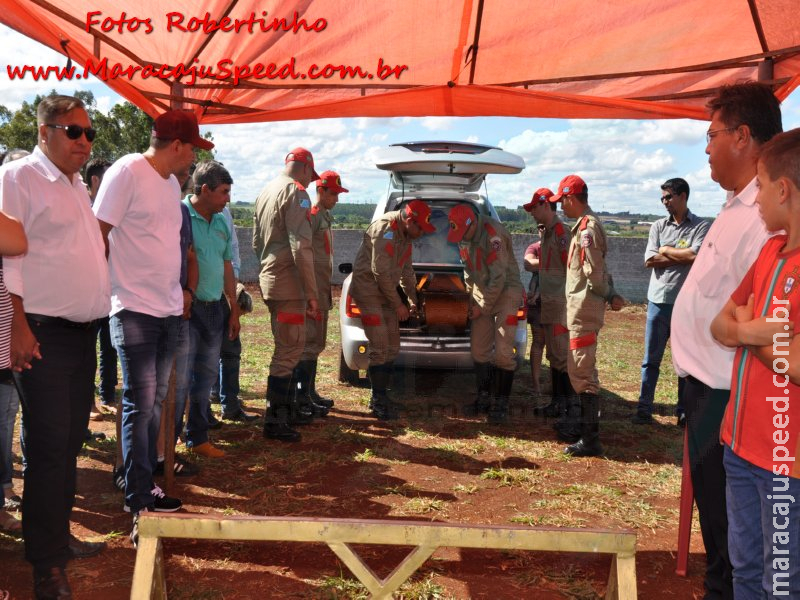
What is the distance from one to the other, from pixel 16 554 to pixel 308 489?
1.83 metres

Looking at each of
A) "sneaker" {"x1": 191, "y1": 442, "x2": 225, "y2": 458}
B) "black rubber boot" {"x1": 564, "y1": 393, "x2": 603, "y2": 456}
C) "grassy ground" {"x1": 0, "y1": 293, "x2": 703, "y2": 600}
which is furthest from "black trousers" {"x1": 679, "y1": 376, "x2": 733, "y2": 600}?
"sneaker" {"x1": 191, "y1": 442, "x2": 225, "y2": 458}

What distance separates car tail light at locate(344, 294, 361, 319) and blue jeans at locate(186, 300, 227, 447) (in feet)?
6.09

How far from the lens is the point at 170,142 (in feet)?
12.3

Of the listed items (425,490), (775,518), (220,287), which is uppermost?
(220,287)

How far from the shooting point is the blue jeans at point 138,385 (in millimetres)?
3676

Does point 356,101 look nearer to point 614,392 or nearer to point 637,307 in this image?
point 614,392

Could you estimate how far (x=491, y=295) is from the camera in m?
6.55

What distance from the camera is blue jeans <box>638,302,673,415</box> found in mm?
6479

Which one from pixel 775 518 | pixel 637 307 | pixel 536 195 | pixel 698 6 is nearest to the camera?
pixel 775 518

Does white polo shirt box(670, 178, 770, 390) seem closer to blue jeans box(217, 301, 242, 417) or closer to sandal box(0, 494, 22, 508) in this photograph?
sandal box(0, 494, 22, 508)

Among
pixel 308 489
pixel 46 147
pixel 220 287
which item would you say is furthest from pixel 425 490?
pixel 46 147

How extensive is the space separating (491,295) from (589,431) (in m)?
1.60

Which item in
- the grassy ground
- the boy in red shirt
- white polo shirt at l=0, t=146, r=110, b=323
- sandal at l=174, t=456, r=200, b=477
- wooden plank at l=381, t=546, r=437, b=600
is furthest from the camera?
sandal at l=174, t=456, r=200, b=477

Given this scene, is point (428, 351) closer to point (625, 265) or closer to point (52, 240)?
point (52, 240)
